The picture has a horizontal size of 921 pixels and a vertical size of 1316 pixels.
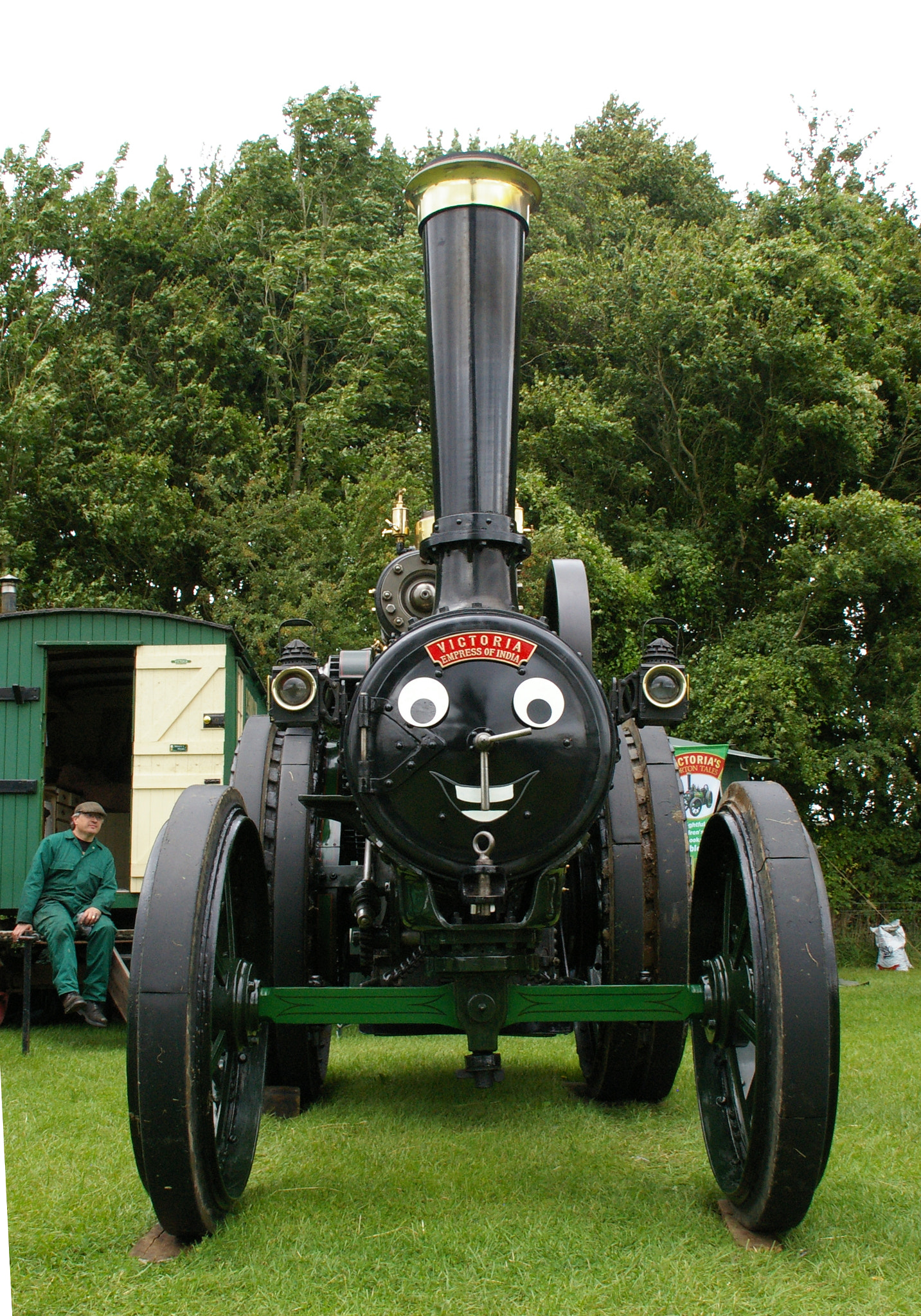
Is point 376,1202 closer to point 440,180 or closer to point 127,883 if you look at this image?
point 440,180

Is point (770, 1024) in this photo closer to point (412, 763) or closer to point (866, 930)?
point (412, 763)

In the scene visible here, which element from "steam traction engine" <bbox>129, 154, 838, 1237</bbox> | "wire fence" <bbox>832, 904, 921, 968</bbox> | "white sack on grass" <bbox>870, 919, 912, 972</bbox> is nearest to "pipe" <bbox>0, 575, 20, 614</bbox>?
"steam traction engine" <bbox>129, 154, 838, 1237</bbox>

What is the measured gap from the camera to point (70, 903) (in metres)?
6.77

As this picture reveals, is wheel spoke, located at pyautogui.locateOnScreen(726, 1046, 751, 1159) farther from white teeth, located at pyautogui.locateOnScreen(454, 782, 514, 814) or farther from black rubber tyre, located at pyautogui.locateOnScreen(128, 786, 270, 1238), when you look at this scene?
black rubber tyre, located at pyautogui.locateOnScreen(128, 786, 270, 1238)

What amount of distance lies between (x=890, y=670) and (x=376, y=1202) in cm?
1440

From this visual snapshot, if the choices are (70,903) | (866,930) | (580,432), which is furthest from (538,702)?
(580,432)

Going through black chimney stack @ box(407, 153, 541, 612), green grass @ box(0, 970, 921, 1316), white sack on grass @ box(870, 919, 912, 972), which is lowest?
white sack on grass @ box(870, 919, 912, 972)

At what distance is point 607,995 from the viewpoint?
2959 millimetres

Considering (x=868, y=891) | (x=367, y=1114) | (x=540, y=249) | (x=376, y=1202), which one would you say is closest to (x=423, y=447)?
(x=540, y=249)

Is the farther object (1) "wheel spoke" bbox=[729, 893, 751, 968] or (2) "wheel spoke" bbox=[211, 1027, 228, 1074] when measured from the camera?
(1) "wheel spoke" bbox=[729, 893, 751, 968]

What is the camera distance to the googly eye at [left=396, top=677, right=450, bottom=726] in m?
2.89

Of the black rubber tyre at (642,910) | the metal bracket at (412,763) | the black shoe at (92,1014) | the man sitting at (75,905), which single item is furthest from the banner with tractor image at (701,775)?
the metal bracket at (412,763)

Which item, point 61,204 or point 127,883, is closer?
point 127,883

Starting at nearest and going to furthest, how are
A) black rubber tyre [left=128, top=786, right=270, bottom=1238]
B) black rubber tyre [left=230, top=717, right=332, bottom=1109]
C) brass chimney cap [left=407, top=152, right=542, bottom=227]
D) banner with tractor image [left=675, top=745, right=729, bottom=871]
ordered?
black rubber tyre [left=128, top=786, right=270, bottom=1238], brass chimney cap [left=407, top=152, right=542, bottom=227], black rubber tyre [left=230, top=717, right=332, bottom=1109], banner with tractor image [left=675, top=745, right=729, bottom=871]
